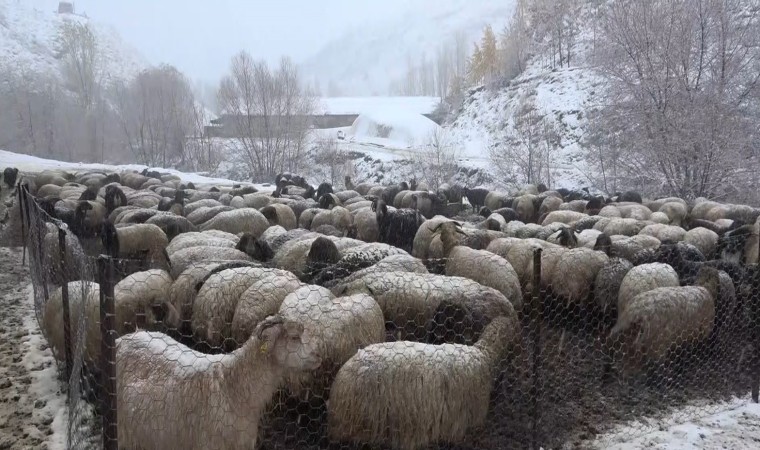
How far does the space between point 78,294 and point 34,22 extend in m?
95.3

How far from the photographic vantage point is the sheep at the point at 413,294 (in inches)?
213

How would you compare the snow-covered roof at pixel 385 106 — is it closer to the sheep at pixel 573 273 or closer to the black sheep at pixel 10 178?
the black sheep at pixel 10 178

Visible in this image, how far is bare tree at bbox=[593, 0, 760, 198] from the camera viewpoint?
56.4 feet

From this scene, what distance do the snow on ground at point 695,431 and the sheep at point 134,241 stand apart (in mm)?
7016

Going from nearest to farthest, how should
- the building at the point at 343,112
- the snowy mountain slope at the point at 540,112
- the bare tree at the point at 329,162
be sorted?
1. the bare tree at the point at 329,162
2. the snowy mountain slope at the point at 540,112
3. the building at the point at 343,112

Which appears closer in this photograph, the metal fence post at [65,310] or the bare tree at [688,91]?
the metal fence post at [65,310]

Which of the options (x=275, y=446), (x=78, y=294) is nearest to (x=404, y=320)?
(x=275, y=446)

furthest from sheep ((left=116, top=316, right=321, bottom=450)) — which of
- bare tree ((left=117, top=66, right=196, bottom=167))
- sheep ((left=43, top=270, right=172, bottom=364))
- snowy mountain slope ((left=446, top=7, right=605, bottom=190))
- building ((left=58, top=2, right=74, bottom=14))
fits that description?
building ((left=58, top=2, right=74, bottom=14))

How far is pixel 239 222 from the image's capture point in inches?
431

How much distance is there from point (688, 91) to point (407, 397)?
Answer: 18.2 metres

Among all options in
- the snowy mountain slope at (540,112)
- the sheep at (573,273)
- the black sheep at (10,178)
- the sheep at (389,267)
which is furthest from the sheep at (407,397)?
the snowy mountain slope at (540,112)

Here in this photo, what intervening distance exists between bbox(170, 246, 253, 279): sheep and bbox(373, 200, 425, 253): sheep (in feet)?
13.8

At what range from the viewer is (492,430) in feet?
14.3

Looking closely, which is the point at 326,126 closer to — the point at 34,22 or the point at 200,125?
the point at 200,125
